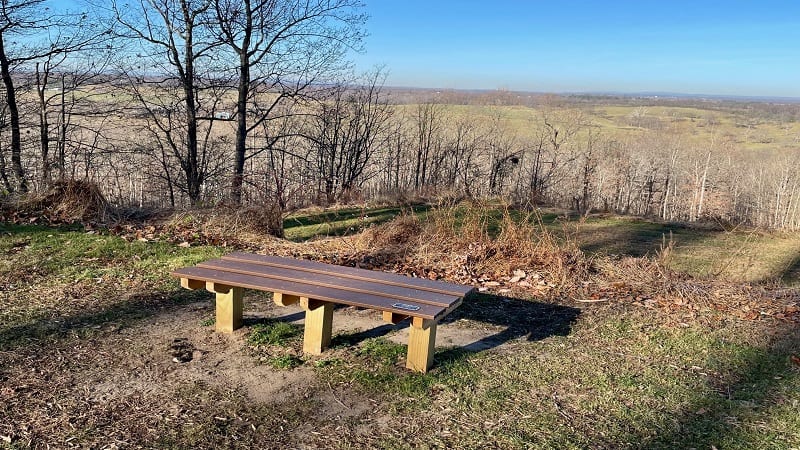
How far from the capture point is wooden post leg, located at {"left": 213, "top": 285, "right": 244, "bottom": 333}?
4.00 meters

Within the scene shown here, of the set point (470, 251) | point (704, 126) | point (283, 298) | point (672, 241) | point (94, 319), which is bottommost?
point (94, 319)

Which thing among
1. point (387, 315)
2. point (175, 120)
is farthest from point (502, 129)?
point (387, 315)

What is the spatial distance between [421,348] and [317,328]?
0.71 meters

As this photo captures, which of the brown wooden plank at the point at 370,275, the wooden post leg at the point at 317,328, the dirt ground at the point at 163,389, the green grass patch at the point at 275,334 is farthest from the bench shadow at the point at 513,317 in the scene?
the green grass patch at the point at 275,334

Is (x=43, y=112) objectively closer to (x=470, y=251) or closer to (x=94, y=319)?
(x=94, y=319)

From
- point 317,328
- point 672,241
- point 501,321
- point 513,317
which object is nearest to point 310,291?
point 317,328

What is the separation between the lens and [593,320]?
4.71 m

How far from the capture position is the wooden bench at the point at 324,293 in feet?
11.1

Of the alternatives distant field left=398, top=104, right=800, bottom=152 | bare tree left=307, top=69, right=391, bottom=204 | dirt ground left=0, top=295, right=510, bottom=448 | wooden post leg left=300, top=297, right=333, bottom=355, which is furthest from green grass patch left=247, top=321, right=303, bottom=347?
distant field left=398, top=104, right=800, bottom=152

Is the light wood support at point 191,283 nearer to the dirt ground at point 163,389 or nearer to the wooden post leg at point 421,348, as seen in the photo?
the dirt ground at point 163,389

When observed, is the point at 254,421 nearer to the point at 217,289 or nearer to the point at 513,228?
the point at 217,289

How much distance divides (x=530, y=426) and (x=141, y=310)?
3.12 meters

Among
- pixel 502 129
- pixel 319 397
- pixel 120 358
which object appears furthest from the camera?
pixel 502 129

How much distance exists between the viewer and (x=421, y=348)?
11.5 ft
